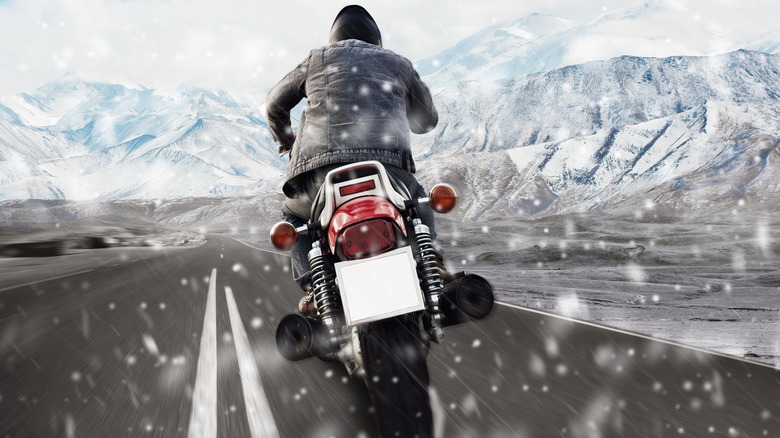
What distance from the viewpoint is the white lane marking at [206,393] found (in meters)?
2.86

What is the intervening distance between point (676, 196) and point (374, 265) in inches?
3789

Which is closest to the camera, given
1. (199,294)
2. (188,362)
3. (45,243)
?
(188,362)

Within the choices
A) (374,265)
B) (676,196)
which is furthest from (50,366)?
(676,196)

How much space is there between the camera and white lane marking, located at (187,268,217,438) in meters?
2.86

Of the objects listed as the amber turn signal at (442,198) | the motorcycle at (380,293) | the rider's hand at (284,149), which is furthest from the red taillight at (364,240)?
the rider's hand at (284,149)

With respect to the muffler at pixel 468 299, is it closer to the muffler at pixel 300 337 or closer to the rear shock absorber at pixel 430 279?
the rear shock absorber at pixel 430 279

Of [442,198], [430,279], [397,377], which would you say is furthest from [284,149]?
[397,377]

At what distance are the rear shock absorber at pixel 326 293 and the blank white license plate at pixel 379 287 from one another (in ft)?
0.86

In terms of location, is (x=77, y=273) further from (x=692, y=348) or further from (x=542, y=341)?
(x=692, y=348)

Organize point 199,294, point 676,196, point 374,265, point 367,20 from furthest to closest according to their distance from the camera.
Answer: point 676,196
point 199,294
point 367,20
point 374,265

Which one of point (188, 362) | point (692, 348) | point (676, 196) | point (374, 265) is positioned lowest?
point (676, 196)

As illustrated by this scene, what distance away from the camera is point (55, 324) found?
6.29 metres

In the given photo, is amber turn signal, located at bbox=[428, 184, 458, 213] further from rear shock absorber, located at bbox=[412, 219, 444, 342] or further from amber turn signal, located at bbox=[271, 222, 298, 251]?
amber turn signal, located at bbox=[271, 222, 298, 251]

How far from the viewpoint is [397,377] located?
235 cm
